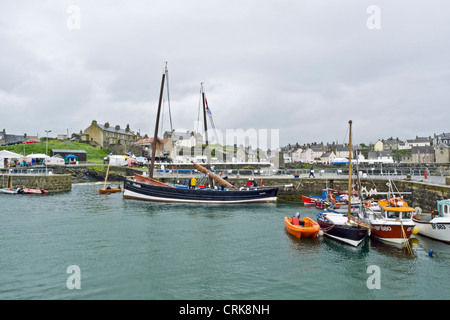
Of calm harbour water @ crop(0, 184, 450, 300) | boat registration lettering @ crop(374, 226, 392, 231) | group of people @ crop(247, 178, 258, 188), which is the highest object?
group of people @ crop(247, 178, 258, 188)

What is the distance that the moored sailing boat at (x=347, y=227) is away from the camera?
17.7 meters

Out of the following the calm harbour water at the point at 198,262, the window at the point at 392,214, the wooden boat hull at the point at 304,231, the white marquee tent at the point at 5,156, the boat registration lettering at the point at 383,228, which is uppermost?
the white marquee tent at the point at 5,156

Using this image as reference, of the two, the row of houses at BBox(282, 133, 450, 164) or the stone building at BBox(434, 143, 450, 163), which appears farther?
the row of houses at BBox(282, 133, 450, 164)

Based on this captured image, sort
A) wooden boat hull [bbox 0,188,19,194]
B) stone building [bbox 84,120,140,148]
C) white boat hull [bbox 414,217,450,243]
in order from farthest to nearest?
1. stone building [bbox 84,120,140,148]
2. wooden boat hull [bbox 0,188,19,194]
3. white boat hull [bbox 414,217,450,243]

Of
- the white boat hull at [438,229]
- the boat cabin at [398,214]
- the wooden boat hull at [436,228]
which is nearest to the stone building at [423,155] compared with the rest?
the wooden boat hull at [436,228]

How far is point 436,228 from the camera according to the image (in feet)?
61.0

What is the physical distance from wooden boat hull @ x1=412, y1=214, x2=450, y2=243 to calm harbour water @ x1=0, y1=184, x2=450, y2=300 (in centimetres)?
50

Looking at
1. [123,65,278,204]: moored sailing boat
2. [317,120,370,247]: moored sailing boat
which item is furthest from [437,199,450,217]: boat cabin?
[123,65,278,204]: moored sailing boat

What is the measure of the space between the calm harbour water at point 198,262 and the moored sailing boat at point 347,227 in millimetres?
643

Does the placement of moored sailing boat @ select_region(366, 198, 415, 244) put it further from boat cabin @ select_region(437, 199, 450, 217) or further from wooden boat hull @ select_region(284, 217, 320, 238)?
wooden boat hull @ select_region(284, 217, 320, 238)

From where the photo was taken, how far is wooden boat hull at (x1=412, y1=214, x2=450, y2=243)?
18.0 meters

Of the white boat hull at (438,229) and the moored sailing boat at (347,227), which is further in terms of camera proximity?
the white boat hull at (438,229)

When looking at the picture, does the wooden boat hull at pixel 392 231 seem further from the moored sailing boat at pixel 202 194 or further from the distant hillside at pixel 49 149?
the distant hillside at pixel 49 149

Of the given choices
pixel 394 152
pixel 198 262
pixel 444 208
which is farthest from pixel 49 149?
pixel 394 152
